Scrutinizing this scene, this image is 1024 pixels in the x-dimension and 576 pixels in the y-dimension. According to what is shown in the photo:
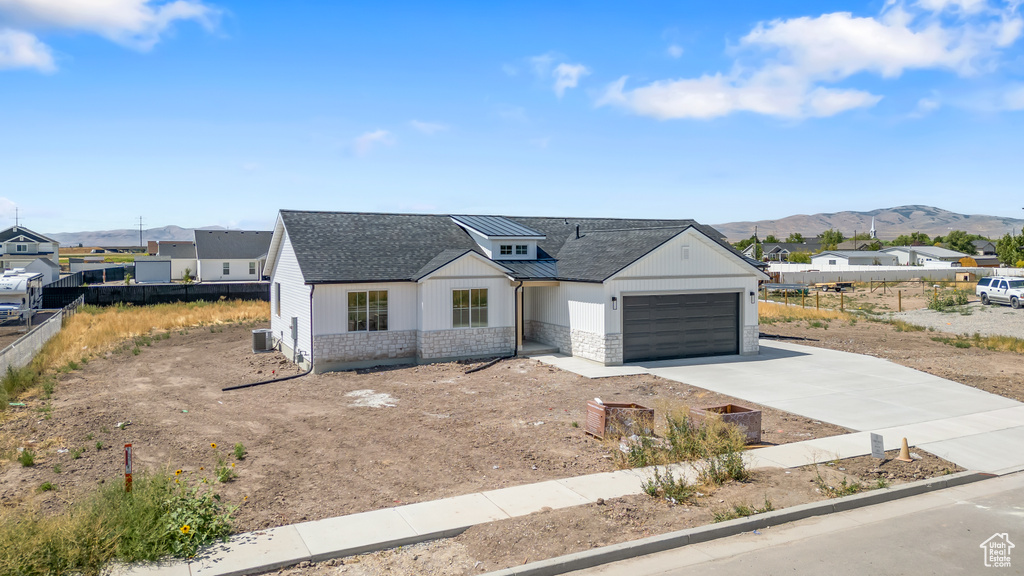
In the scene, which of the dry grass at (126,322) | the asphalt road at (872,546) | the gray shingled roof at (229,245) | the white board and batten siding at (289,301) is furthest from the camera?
the gray shingled roof at (229,245)

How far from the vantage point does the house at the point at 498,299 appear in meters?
19.8

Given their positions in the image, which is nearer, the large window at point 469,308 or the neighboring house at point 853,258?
the large window at point 469,308

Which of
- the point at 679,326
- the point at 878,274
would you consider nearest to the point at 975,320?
the point at 679,326

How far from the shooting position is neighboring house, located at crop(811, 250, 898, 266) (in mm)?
88625

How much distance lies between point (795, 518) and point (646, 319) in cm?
1227

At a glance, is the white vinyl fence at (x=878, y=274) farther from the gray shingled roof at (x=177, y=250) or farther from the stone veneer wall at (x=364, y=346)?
the gray shingled roof at (x=177, y=250)

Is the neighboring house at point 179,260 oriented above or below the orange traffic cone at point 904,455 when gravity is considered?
above

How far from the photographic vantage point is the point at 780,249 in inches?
4956

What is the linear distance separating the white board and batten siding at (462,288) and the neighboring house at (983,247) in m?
130

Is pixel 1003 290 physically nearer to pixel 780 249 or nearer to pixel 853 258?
pixel 853 258

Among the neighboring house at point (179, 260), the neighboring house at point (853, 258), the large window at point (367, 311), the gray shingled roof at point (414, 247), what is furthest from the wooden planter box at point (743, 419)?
the neighboring house at point (853, 258)

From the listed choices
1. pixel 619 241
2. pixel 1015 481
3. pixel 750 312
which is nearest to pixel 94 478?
pixel 1015 481

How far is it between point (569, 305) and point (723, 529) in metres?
14.0

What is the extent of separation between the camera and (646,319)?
801 inches
